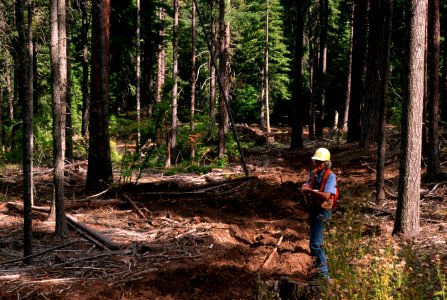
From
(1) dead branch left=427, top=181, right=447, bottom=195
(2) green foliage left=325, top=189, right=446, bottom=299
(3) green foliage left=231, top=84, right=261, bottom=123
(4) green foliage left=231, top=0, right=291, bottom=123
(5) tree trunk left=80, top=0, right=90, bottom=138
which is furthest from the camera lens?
(3) green foliage left=231, top=84, right=261, bottom=123

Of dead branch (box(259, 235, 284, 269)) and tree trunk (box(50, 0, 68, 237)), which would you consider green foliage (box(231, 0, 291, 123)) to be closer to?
tree trunk (box(50, 0, 68, 237))

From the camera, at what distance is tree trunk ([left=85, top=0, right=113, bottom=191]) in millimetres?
12734

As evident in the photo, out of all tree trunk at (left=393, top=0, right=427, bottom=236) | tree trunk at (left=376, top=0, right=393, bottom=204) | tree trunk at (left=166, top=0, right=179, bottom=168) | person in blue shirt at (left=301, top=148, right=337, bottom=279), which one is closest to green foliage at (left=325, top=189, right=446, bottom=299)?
person in blue shirt at (left=301, top=148, right=337, bottom=279)

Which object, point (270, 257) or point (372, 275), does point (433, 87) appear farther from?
point (372, 275)

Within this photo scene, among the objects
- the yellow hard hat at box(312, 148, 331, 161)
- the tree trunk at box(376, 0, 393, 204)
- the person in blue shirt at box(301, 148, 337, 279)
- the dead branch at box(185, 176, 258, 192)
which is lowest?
the dead branch at box(185, 176, 258, 192)

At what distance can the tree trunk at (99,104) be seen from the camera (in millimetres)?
12734

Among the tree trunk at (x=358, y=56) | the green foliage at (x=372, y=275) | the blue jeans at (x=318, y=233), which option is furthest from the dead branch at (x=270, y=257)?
the tree trunk at (x=358, y=56)

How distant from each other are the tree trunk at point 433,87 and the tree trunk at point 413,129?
4.19 metres

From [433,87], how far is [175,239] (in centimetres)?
791

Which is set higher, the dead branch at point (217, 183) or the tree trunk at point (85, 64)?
the tree trunk at point (85, 64)

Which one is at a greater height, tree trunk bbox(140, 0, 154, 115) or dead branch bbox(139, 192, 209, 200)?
tree trunk bbox(140, 0, 154, 115)

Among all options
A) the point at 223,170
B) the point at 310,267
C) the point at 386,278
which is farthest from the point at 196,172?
the point at 386,278

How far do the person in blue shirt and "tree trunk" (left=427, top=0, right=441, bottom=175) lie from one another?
677 cm

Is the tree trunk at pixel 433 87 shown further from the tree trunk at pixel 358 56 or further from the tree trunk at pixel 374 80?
the tree trunk at pixel 358 56
